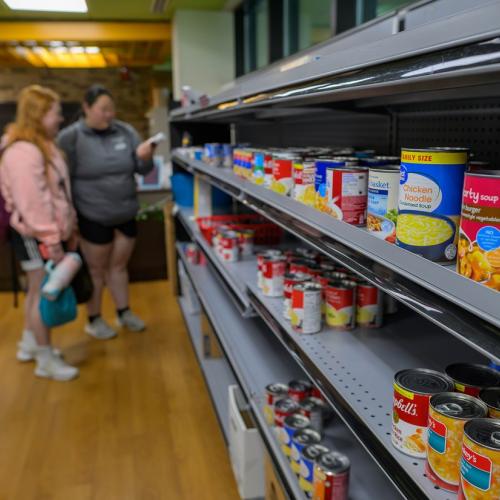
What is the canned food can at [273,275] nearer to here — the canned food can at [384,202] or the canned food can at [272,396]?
the canned food can at [272,396]

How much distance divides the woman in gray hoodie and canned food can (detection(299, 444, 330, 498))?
2770mm

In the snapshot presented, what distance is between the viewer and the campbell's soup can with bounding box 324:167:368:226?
4.25 feet

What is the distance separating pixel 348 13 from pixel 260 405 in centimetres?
286

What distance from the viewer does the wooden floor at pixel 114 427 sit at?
2502 mm

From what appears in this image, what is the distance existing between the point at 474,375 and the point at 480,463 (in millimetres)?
→ 331

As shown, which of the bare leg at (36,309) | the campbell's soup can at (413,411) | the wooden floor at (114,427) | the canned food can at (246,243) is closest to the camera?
the campbell's soup can at (413,411)

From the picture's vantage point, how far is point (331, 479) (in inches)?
56.6

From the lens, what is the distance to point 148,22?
24.7 ft

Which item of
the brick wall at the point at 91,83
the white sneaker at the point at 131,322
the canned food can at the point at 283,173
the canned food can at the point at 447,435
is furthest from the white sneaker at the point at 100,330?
the brick wall at the point at 91,83

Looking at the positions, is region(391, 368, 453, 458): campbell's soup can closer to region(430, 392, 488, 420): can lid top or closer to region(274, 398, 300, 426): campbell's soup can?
region(430, 392, 488, 420): can lid top

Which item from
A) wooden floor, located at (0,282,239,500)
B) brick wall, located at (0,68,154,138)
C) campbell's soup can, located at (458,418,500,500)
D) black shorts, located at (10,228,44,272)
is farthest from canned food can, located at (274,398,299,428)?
brick wall, located at (0,68,154,138)

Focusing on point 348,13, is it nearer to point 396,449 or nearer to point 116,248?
point 116,248

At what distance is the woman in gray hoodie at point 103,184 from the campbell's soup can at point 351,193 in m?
2.78

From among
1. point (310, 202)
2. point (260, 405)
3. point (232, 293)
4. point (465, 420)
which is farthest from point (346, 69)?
point (232, 293)
